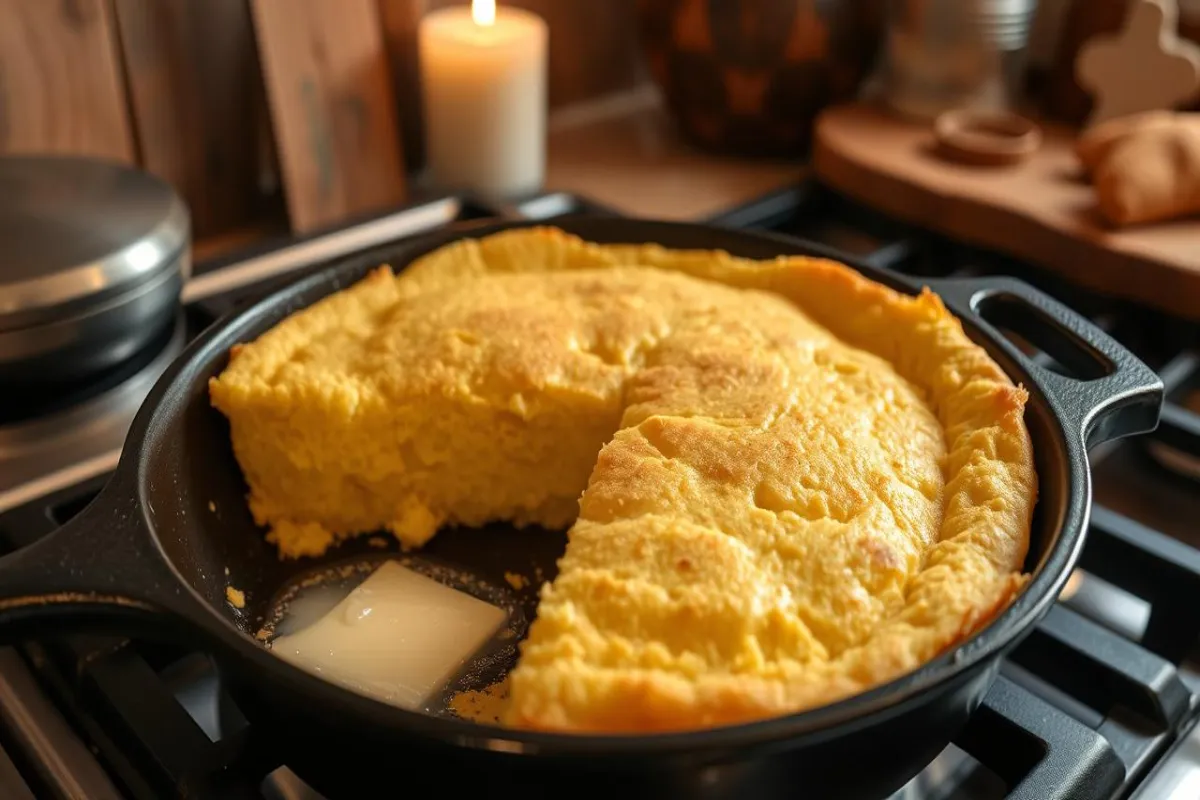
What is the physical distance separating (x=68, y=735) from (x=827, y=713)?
2.21 feet

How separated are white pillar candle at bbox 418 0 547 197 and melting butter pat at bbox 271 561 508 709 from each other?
2.74 ft

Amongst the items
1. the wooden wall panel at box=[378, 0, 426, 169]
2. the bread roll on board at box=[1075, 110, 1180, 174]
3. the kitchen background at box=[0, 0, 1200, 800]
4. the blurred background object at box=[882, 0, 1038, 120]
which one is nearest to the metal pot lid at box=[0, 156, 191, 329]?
the kitchen background at box=[0, 0, 1200, 800]

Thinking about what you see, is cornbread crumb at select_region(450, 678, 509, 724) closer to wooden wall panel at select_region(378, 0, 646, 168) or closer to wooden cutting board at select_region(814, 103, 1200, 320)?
wooden cutting board at select_region(814, 103, 1200, 320)

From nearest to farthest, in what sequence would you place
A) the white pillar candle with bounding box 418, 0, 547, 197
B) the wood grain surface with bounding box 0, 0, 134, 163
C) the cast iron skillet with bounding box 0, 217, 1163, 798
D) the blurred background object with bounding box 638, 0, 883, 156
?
the cast iron skillet with bounding box 0, 217, 1163, 798 < the wood grain surface with bounding box 0, 0, 134, 163 < the white pillar candle with bounding box 418, 0, 547, 197 < the blurred background object with bounding box 638, 0, 883, 156

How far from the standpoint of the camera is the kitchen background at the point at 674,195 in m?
0.92

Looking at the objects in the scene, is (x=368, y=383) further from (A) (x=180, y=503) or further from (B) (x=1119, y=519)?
(B) (x=1119, y=519)

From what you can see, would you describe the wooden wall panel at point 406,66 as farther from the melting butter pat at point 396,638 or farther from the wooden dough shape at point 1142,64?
the wooden dough shape at point 1142,64

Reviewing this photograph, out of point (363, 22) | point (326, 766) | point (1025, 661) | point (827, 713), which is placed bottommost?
point (1025, 661)

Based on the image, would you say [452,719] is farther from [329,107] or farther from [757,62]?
[757,62]

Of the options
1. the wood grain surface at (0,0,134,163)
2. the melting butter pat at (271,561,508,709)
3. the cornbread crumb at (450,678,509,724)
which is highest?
the wood grain surface at (0,0,134,163)

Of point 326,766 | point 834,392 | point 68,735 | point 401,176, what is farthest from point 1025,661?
point 401,176

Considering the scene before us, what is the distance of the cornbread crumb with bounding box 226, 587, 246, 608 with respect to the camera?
104 cm

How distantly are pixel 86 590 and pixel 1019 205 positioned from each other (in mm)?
1318

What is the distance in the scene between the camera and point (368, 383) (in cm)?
111
